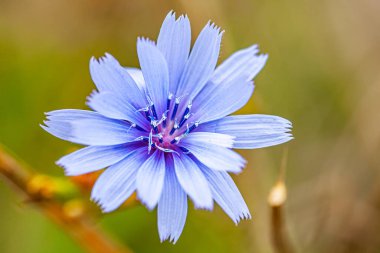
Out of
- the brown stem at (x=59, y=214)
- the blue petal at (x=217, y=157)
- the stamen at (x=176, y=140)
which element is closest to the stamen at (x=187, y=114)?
the stamen at (x=176, y=140)

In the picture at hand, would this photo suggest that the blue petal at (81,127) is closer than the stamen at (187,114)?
Yes

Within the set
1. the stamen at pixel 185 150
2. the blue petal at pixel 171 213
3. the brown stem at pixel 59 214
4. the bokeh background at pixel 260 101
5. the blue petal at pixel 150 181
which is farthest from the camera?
the bokeh background at pixel 260 101

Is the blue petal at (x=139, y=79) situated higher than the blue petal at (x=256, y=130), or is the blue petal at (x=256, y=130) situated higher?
the blue petal at (x=139, y=79)

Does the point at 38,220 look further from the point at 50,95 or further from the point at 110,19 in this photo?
the point at 110,19

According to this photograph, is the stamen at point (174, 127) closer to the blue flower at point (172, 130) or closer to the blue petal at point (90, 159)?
the blue flower at point (172, 130)

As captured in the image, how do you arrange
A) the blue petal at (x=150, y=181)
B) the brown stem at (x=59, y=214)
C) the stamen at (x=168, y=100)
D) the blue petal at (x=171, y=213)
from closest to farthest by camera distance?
the blue petal at (x=150, y=181), the blue petal at (x=171, y=213), the stamen at (x=168, y=100), the brown stem at (x=59, y=214)

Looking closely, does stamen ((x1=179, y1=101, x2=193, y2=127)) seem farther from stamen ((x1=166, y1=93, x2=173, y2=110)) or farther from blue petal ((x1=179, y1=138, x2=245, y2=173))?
blue petal ((x1=179, y1=138, x2=245, y2=173))

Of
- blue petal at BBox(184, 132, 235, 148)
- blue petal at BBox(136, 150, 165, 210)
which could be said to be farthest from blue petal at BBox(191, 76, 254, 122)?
blue petal at BBox(136, 150, 165, 210)
